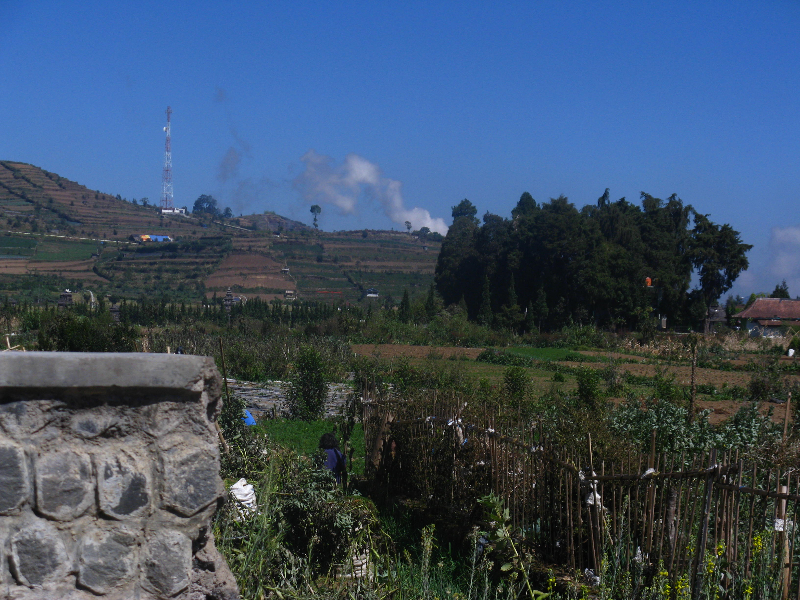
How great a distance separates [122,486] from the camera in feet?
7.61

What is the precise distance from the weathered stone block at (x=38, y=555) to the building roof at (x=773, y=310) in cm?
5982

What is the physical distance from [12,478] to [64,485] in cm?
16

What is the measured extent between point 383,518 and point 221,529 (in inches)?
122

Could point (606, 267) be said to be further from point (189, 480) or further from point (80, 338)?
point (189, 480)

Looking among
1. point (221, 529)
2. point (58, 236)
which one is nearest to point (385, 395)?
point (221, 529)

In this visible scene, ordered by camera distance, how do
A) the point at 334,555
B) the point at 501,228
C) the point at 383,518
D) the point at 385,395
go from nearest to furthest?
the point at 334,555
the point at 383,518
the point at 385,395
the point at 501,228

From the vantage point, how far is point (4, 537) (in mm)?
2234

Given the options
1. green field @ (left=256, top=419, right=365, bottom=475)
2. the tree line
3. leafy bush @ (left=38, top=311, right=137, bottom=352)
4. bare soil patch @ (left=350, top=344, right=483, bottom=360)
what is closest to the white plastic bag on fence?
green field @ (left=256, top=419, right=365, bottom=475)

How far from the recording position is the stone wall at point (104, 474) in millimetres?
2234

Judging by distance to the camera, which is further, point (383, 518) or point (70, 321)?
point (70, 321)

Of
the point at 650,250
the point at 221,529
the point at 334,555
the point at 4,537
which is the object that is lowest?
the point at 334,555

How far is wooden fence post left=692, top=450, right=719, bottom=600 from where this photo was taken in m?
3.57

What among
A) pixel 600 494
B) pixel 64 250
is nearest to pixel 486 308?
pixel 600 494

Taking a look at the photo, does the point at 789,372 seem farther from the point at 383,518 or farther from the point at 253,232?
the point at 253,232
